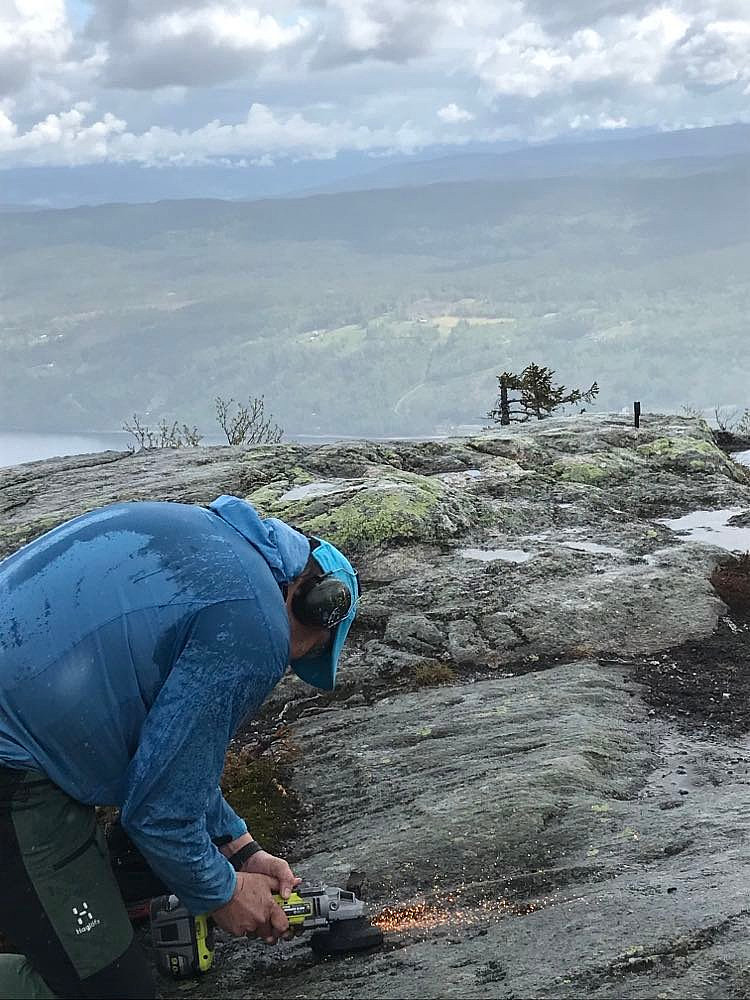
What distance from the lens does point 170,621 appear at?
15.5 feet

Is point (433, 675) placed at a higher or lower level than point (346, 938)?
lower

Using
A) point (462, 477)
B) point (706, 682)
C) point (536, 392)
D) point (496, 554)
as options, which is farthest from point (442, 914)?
point (536, 392)

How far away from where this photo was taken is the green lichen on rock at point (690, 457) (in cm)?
1942

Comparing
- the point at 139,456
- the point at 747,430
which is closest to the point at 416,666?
the point at 139,456

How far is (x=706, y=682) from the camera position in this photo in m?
10.8

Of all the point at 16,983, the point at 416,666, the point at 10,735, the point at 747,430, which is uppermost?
the point at 10,735

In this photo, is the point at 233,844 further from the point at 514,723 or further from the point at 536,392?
the point at 536,392

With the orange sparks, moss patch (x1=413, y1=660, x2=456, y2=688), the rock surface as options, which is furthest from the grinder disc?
moss patch (x1=413, y1=660, x2=456, y2=688)

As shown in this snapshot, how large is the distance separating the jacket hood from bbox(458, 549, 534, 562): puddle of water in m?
9.30

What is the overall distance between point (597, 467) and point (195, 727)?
49.4 ft

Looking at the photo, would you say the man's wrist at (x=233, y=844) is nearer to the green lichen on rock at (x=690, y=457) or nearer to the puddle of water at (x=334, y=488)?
the puddle of water at (x=334, y=488)

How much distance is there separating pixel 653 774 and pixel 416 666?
11.5 feet

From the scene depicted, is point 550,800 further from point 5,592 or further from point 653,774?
A: point 5,592

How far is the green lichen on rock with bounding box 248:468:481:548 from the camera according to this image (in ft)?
49.0
